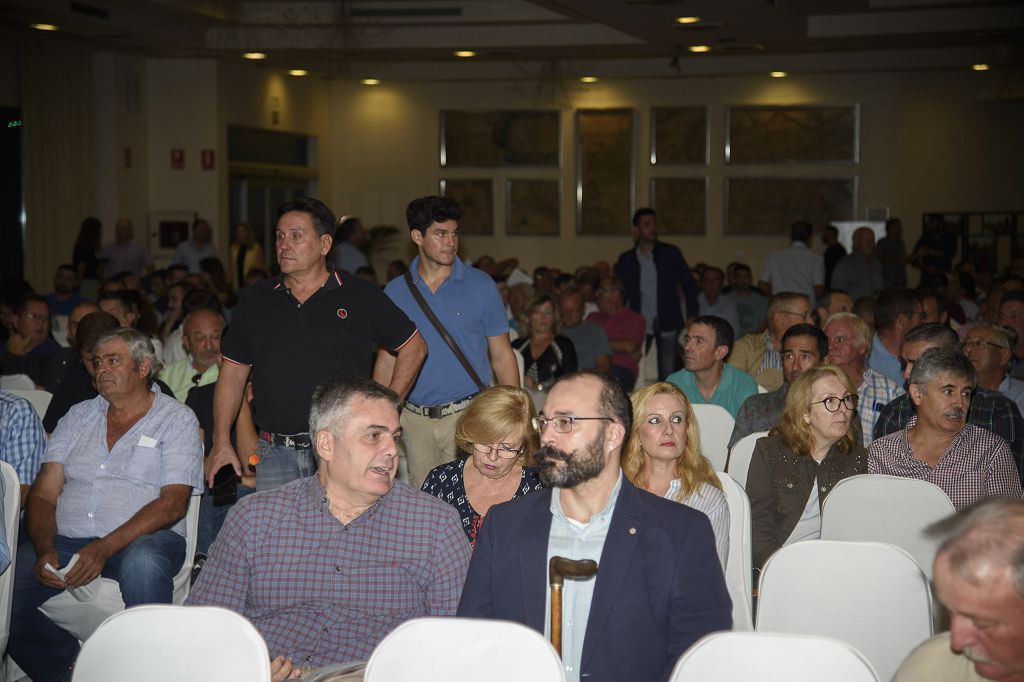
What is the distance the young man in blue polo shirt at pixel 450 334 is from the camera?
17.5ft

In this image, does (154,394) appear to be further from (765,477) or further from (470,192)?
(470,192)

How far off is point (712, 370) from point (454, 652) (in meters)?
3.65

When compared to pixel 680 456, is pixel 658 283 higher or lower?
higher

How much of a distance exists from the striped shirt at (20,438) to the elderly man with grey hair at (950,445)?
10.9 feet

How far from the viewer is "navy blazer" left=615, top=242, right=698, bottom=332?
33.6 feet

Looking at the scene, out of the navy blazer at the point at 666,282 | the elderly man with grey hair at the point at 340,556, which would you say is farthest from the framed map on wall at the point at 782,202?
the elderly man with grey hair at the point at 340,556

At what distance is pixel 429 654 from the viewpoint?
2.52 metres

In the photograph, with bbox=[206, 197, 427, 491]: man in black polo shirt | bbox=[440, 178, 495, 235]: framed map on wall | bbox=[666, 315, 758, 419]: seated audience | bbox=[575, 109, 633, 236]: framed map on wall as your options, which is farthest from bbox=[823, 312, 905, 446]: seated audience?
bbox=[440, 178, 495, 235]: framed map on wall

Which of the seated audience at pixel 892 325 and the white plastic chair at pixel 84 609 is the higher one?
the seated audience at pixel 892 325

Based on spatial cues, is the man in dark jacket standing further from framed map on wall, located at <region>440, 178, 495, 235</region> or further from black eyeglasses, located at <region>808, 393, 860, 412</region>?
framed map on wall, located at <region>440, 178, 495, 235</region>

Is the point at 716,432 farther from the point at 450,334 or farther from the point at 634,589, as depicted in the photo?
the point at 634,589

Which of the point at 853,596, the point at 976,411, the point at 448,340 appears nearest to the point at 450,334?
the point at 448,340

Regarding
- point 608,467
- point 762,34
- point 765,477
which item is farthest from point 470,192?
point 608,467

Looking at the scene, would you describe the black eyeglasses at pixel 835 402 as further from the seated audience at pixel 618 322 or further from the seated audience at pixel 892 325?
the seated audience at pixel 618 322
